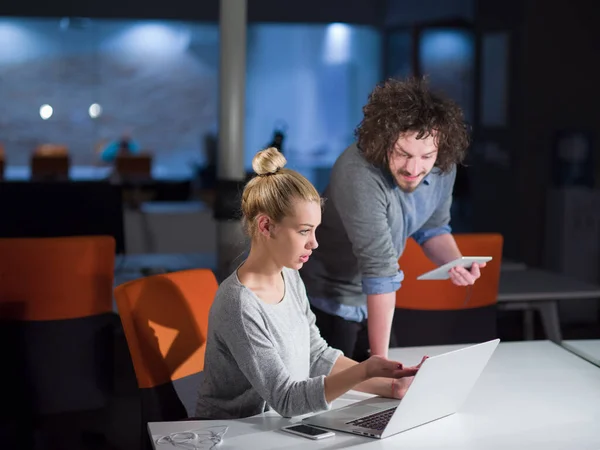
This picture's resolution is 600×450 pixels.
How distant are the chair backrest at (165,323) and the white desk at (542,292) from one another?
1807 millimetres

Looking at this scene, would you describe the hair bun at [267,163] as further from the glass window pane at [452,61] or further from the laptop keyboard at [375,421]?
the glass window pane at [452,61]

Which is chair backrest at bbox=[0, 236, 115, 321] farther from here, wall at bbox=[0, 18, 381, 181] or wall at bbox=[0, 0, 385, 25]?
wall at bbox=[0, 0, 385, 25]

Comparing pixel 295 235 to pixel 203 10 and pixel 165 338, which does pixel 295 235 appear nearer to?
pixel 165 338

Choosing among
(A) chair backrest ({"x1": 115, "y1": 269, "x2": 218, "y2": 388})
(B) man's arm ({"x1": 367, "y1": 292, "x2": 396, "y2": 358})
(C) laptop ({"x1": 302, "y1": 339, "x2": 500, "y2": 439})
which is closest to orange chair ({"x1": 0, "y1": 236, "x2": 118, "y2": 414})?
(A) chair backrest ({"x1": 115, "y1": 269, "x2": 218, "y2": 388})

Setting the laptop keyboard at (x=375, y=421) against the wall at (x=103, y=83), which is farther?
the wall at (x=103, y=83)

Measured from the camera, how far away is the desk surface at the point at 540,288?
3.93 meters

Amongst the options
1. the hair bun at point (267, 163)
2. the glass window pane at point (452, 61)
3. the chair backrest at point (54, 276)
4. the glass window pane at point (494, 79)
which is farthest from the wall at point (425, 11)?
the hair bun at point (267, 163)

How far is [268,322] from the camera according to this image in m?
2.04

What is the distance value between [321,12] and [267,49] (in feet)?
2.19

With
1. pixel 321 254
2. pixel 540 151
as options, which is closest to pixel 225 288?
pixel 321 254

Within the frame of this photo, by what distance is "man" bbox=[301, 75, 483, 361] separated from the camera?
2.37 metres

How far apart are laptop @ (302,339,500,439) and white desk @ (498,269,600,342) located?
1.88 metres

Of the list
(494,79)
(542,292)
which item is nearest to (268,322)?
(542,292)

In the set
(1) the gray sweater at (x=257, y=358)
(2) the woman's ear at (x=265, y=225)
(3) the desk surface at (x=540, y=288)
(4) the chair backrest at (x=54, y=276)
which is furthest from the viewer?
(3) the desk surface at (x=540, y=288)
